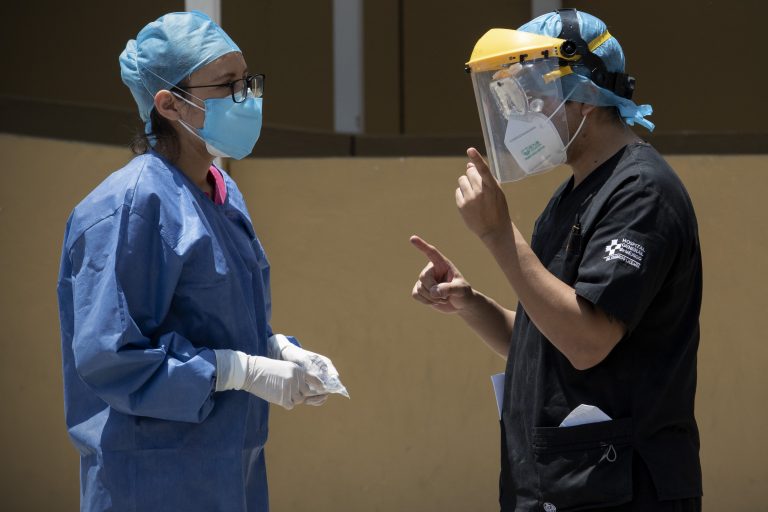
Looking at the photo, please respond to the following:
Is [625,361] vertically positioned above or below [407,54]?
below

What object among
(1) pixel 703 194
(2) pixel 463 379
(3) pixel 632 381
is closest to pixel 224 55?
(3) pixel 632 381

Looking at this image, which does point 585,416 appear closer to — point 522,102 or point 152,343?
point 522,102

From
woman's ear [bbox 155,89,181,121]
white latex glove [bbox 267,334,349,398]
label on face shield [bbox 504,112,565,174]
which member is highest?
woman's ear [bbox 155,89,181,121]

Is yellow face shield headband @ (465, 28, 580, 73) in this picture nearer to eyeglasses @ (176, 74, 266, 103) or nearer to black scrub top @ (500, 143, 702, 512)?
black scrub top @ (500, 143, 702, 512)

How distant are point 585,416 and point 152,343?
0.92 m

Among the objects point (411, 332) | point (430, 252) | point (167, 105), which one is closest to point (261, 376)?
point (430, 252)

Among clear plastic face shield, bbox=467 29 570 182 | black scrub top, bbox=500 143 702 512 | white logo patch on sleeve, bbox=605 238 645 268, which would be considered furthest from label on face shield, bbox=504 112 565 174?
white logo patch on sleeve, bbox=605 238 645 268

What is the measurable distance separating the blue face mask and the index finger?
0.48 metres

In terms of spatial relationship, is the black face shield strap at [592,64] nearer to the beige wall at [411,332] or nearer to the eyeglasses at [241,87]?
the eyeglasses at [241,87]

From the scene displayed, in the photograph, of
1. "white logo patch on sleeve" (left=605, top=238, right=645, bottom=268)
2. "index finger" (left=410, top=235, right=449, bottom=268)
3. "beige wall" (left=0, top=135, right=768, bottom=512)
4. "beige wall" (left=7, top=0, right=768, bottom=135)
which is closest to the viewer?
"white logo patch on sleeve" (left=605, top=238, right=645, bottom=268)

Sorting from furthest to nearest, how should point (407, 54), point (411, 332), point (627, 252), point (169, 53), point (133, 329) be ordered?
1. point (407, 54)
2. point (411, 332)
3. point (169, 53)
4. point (133, 329)
5. point (627, 252)

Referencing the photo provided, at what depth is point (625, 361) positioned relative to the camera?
2.27 meters

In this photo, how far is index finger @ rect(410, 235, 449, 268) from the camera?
8.97 feet

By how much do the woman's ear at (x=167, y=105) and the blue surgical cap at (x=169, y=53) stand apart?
0.03 metres
